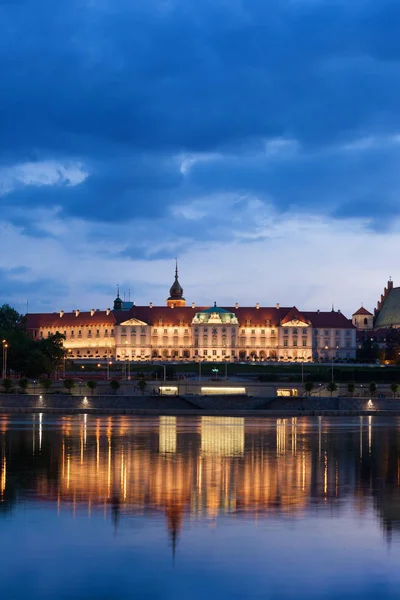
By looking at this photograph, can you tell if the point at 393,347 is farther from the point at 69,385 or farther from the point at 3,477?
the point at 3,477

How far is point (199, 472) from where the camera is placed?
30625 mm

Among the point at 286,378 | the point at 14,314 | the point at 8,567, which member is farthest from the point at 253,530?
the point at 14,314

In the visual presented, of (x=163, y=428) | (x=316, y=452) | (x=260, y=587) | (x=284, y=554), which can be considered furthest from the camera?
(x=163, y=428)

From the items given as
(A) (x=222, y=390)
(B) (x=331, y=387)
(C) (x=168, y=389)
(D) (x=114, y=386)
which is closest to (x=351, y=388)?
(B) (x=331, y=387)

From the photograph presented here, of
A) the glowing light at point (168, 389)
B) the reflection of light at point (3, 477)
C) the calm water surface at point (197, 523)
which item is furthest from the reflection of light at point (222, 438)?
the glowing light at point (168, 389)

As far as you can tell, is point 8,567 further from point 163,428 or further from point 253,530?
point 163,428

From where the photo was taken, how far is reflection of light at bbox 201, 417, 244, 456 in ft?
128

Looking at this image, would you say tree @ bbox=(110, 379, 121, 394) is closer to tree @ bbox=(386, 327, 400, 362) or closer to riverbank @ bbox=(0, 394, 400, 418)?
riverbank @ bbox=(0, 394, 400, 418)

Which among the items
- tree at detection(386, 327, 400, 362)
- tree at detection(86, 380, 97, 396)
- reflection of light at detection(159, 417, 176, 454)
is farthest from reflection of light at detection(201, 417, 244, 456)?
tree at detection(386, 327, 400, 362)

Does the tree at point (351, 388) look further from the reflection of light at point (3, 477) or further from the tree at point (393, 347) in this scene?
the tree at point (393, 347)

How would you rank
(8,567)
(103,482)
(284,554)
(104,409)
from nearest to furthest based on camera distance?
(8,567)
(284,554)
(103,482)
(104,409)

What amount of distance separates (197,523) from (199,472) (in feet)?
31.5

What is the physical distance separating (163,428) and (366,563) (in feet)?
125

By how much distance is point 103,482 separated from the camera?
27.5 meters
